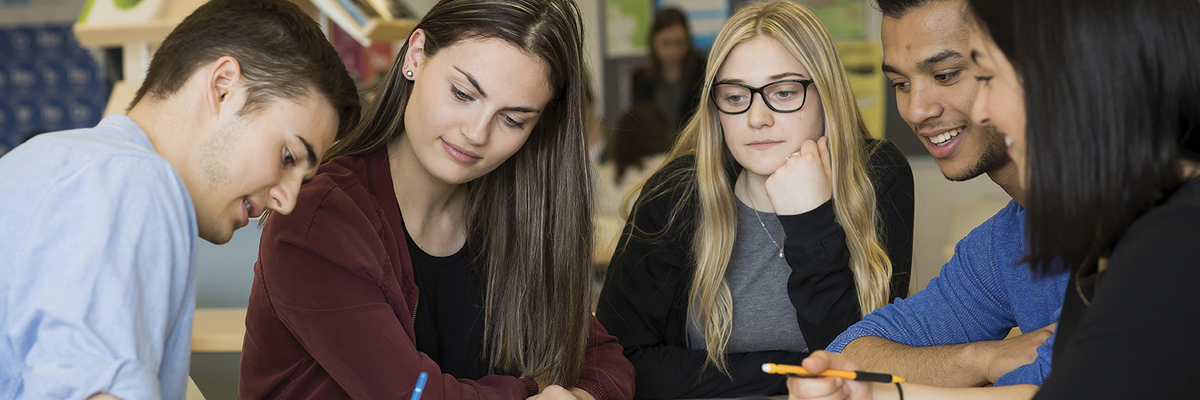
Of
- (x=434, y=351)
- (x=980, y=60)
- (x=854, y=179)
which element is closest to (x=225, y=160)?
(x=434, y=351)

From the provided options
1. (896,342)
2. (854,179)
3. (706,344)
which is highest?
(854,179)

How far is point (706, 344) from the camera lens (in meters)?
1.71

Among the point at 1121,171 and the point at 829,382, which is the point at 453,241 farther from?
the point at 1121,171

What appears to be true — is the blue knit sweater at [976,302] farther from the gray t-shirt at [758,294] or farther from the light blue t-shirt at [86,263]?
the light blue t-shirt at [86,263]

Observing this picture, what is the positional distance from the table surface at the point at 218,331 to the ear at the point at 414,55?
807 millimetres

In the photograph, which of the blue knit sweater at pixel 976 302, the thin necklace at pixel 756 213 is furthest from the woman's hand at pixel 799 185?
the blue knit sweater at pixel 976 302

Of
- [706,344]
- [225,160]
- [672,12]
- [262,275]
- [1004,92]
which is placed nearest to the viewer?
[1004,92]

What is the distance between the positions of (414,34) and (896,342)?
3.07ft

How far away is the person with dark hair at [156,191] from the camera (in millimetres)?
767

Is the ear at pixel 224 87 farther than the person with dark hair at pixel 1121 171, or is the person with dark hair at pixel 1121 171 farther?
the ear at pixel 224 87

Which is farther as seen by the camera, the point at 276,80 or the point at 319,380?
the point at 319,380

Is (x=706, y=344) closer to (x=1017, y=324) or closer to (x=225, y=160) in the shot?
(x=1017, y=324)

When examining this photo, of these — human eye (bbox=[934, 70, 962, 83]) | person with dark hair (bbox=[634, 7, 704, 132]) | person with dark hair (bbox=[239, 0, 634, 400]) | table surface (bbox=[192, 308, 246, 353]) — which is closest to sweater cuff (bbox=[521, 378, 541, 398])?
person with dark hair (bbox=[239, 0, 634, 400])

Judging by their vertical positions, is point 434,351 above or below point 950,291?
below
